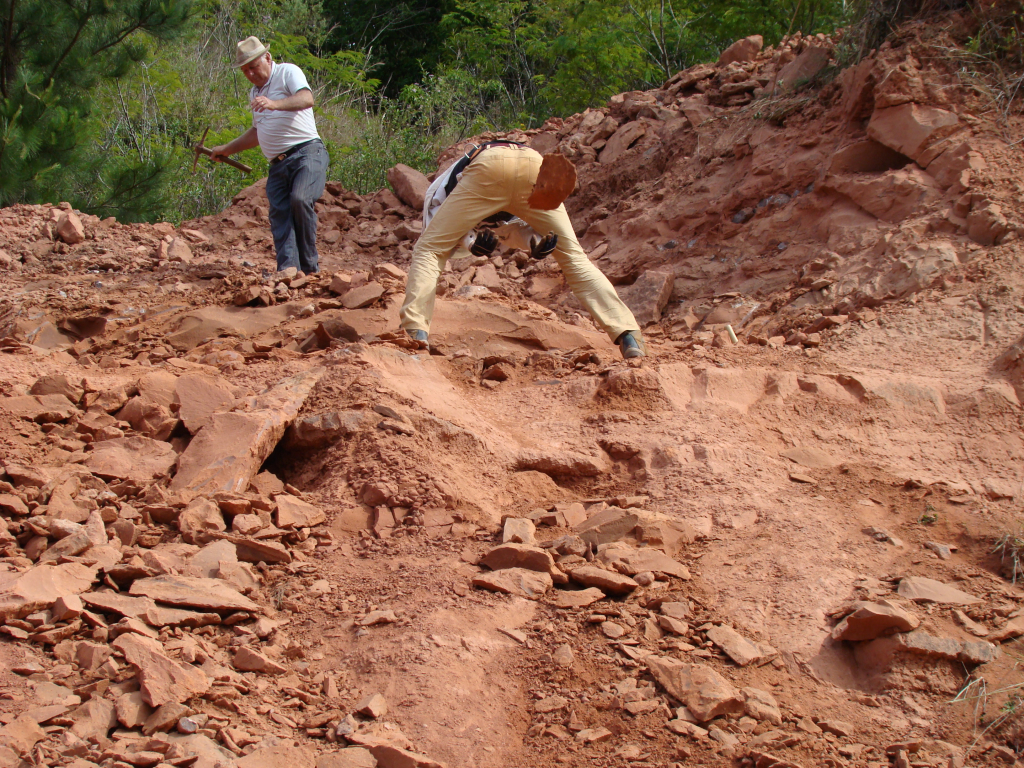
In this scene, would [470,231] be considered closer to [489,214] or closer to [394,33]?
[489,214]

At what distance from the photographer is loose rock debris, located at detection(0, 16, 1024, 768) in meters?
1.89

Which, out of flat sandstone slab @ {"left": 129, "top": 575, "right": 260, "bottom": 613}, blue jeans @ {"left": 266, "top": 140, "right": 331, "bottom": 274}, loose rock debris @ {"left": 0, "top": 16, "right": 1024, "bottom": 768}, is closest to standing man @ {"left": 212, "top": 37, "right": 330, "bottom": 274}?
blue jeans @ {"left": 266, "top": 140, "right": 331, "bottom": 274}

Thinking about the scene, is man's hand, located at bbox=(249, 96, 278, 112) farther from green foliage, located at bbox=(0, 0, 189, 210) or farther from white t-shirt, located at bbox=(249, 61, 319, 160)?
green foliage, located at bbox=(0, 0, 189, 210)

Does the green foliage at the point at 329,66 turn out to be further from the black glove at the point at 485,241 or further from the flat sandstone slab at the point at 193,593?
the flat sandstone slab at the point at 193,593

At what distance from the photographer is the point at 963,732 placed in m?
1.92

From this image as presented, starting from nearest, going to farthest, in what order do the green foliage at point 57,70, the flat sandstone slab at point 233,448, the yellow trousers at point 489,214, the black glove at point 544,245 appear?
the flat sandstone slab at point 233,448, the yellow trousers at point 489,214, the black glove at point 544,245, the green foliage at point 57,70

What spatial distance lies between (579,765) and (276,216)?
4.32 meters

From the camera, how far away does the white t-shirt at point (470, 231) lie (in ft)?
13.5

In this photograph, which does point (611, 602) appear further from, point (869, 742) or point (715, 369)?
point (715, 369)

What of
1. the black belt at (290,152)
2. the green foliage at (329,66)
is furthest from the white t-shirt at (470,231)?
the green foliage at (329,66)

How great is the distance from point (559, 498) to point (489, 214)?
5.18ft

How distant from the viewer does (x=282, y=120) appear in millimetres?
5199

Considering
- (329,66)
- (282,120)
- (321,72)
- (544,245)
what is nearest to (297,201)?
(282,120)

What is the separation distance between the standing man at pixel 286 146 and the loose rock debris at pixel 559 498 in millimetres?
425
